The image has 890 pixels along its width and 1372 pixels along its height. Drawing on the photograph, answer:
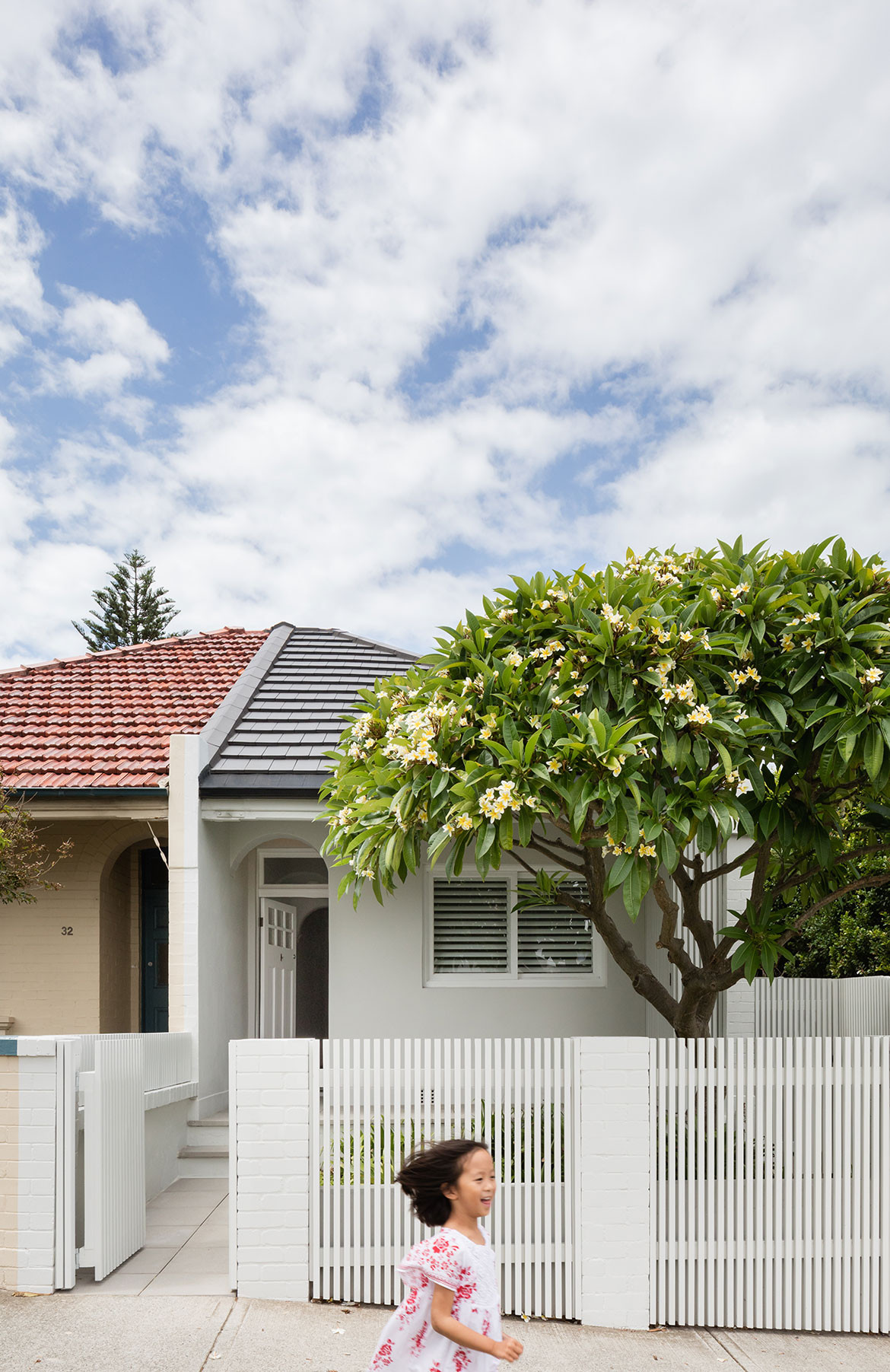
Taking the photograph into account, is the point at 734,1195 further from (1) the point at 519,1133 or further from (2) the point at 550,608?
(2) the point at 550,608

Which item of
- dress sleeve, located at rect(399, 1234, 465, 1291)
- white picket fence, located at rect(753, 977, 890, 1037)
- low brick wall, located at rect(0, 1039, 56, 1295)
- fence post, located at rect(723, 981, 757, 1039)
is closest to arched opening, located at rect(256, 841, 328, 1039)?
fence post, located at rect(723, 981, 757, 1039)

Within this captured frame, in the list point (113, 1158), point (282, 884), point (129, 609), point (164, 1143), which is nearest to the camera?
point (113, 1158)

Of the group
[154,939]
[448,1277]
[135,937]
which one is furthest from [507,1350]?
[154,939]

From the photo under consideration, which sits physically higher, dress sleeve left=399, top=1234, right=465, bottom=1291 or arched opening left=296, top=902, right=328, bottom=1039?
dress sleeve left=399, top=1234, right=465, bottom=1291

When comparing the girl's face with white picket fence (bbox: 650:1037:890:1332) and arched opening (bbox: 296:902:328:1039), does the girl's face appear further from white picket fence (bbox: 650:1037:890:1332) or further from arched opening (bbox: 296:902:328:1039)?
arched opening (bbox: 296:902:328:1039)

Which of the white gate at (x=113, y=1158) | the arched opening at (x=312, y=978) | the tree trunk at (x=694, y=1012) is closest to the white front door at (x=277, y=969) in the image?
the arched opening at (x=312, y=978)

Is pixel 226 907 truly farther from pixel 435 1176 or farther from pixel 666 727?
pixel 435 1176

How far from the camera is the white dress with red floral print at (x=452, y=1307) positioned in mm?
3080

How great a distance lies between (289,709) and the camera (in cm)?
1132

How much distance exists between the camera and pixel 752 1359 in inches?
210

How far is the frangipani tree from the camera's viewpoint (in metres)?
5.46

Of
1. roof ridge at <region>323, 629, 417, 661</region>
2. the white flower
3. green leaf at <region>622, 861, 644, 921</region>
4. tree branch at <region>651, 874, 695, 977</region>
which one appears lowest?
tree branch at <region>651, 874, 695, 977</region>

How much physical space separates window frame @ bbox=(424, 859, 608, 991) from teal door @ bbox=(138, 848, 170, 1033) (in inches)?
163

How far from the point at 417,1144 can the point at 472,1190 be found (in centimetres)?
264
